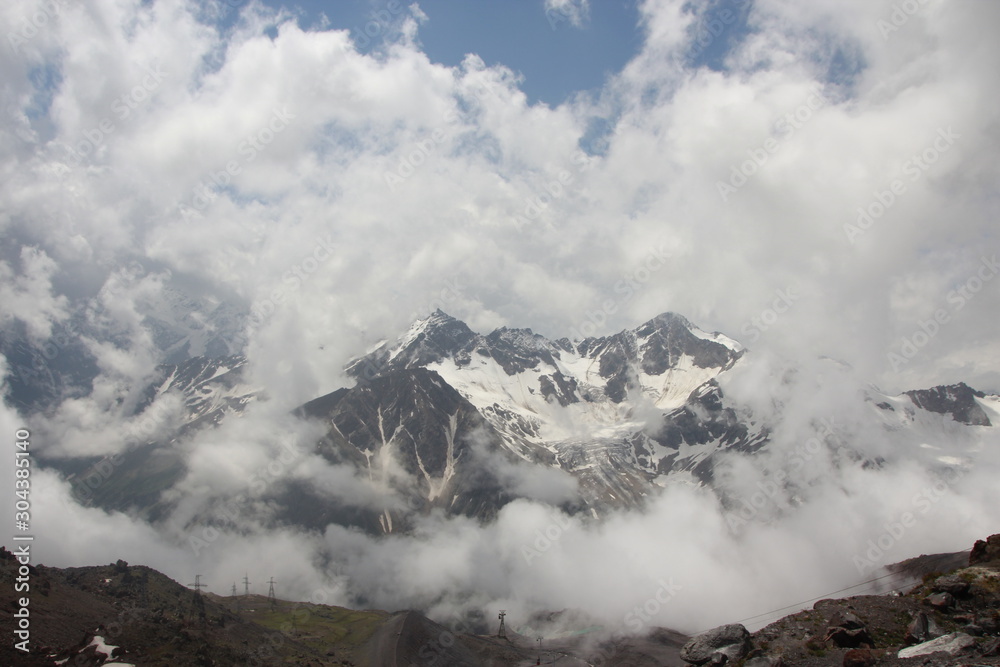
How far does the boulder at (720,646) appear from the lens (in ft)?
176

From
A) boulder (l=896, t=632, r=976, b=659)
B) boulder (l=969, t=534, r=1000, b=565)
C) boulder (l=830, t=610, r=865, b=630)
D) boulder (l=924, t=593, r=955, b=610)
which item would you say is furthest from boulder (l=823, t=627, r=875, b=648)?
boulder (l=969, t=534, r=1000, b=565)

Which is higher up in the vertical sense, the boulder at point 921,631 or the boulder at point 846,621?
the boulder at point 846,621

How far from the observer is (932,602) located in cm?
5141

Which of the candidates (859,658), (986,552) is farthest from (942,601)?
(986,552)

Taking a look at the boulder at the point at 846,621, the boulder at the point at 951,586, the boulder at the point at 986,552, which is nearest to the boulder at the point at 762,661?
the boulder at the point at 846,621

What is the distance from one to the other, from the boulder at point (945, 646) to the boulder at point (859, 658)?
224cm

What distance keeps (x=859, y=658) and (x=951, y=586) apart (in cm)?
1489

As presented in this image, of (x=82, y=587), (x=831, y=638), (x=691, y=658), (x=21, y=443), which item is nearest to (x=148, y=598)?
(x=82, y=587)

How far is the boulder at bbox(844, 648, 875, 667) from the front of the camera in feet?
144

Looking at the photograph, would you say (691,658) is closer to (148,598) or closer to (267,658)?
(267,658)

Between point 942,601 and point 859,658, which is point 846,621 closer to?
point 942,601

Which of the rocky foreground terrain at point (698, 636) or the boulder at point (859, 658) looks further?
the rocky foreground terrain at point (698, 636)

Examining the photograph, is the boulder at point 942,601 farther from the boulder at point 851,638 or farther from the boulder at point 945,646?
the boulder at point 945,646

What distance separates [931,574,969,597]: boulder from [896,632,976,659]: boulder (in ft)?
28.2
